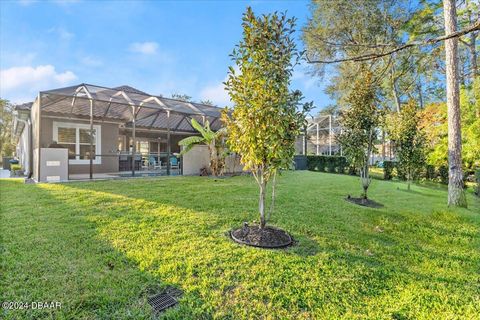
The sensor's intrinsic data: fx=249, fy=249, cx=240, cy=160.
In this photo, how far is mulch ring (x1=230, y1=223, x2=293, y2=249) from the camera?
3.81m

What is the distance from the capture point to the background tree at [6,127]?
27.9 metres

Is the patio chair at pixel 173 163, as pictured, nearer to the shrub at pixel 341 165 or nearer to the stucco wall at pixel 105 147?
the stucco wall at pixel 105 147

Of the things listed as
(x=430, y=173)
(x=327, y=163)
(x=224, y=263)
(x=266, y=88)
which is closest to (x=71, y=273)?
(x=224, y=263)

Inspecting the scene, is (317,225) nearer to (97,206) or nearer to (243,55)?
(243,55)

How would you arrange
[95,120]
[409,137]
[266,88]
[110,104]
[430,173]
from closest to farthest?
[266,88] → [409,137] → [110,104] → [95,120] → [430,173]

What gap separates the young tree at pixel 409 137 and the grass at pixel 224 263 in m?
4.39

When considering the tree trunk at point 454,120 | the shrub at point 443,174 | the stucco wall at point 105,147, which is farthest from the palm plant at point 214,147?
the shrub at point 443,174

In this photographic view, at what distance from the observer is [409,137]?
9.66 meters

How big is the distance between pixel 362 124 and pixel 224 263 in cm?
618

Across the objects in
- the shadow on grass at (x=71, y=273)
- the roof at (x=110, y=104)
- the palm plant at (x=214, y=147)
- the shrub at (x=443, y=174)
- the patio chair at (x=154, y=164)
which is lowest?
the shadow on grass at (x=71, y=273)

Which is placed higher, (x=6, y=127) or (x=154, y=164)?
(x=6, y=127)

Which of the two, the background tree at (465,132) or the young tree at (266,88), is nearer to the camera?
the young tree at (266,88)

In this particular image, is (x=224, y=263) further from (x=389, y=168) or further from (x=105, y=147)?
(x=389, y=168)

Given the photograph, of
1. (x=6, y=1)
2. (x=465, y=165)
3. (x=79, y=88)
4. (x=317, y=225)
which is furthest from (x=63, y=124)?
(x=465, y=165)
